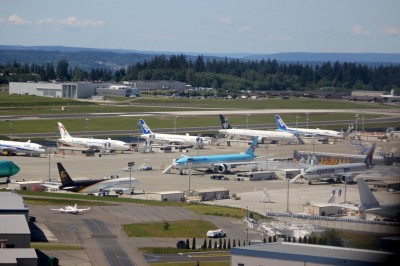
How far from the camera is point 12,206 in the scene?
104 ft

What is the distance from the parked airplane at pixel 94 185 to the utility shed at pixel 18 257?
1921 centimetres

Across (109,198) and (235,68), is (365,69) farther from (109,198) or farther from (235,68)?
(109,198)

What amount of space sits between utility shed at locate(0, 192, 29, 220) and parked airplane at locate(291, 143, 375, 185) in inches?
838

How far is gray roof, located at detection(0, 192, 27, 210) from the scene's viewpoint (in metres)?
31.6

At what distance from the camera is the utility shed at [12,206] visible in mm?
30970

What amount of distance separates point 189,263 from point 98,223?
27.8 ft

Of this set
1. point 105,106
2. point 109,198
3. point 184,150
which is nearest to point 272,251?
point 109,198

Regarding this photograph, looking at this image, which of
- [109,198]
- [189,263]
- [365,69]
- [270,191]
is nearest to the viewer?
[189,263]

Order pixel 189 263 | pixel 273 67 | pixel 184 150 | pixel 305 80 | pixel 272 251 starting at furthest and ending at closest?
pixel 273 67, pixel 305 80, pixel 184 150, pixel 189 263, pixel 272 251

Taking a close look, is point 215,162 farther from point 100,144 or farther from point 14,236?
point 14,236

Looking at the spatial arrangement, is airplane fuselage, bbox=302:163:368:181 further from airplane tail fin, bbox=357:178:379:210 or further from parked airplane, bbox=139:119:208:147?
parked airplane, bbox=139:119:208:147

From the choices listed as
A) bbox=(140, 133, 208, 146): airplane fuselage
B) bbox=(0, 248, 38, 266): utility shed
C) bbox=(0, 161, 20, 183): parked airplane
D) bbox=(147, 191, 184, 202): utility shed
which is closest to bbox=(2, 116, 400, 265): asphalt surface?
bbox=(0, 161, 20, 183): parked airplane

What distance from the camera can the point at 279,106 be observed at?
390 ft

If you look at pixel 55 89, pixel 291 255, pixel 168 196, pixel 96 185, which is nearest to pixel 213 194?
pixel 168 196
